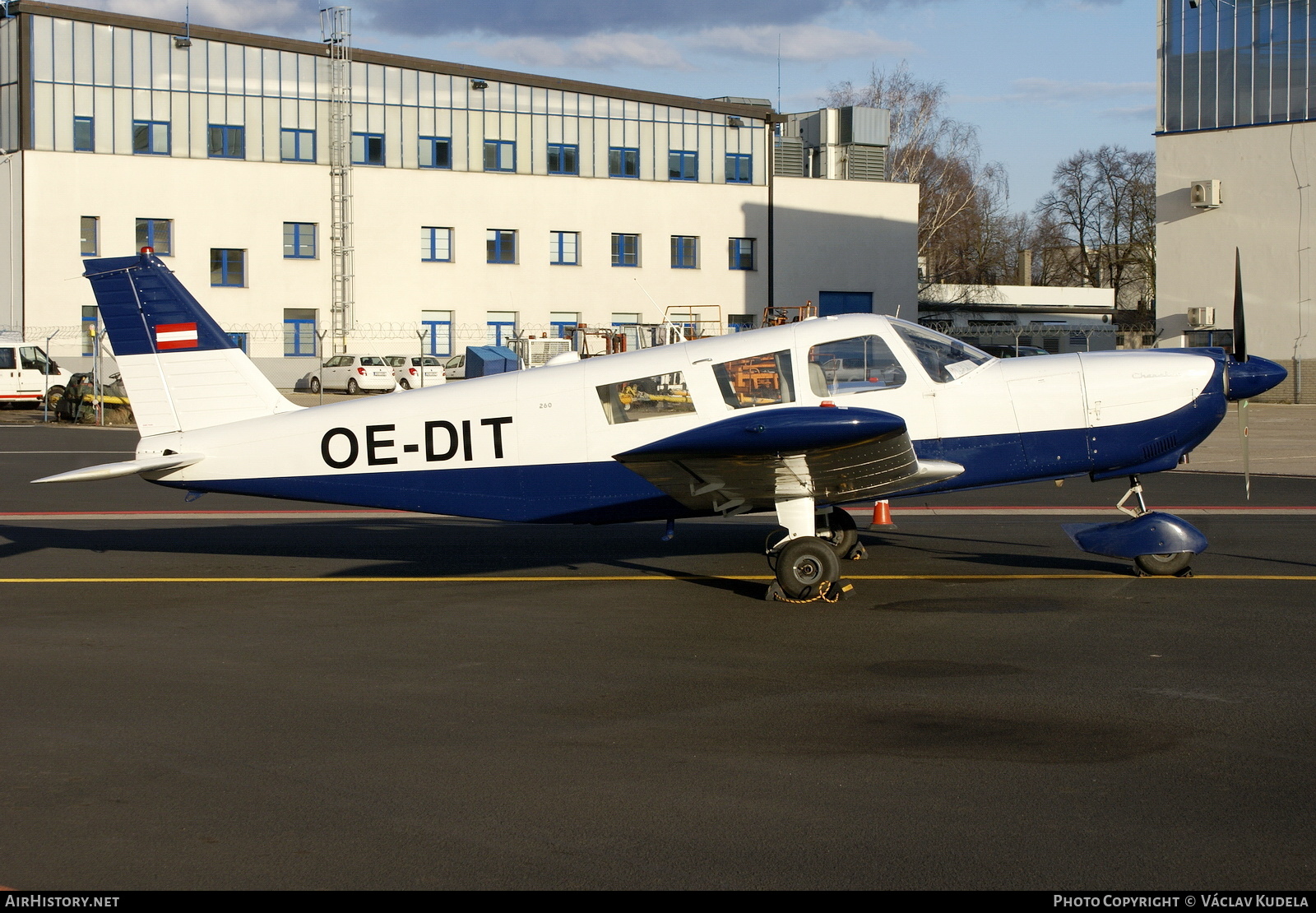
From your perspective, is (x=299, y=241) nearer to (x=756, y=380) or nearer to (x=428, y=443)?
(x=428, y=443)

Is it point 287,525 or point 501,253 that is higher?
point 501,253

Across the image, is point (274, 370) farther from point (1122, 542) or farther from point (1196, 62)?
point (1122, 542)

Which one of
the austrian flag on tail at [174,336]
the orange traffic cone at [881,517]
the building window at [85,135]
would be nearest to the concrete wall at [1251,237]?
the orange traffic cone at [881,517]

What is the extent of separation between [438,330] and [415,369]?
895 centimetres

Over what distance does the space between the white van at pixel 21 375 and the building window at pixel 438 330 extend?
1684cm

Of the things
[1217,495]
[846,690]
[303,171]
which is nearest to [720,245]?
[303,171]

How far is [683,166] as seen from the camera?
5731cm

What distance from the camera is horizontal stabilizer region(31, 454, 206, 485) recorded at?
9.41m

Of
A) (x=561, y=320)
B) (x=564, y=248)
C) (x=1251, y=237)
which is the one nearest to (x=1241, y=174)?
(x=1251, y=237)

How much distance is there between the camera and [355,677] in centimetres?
743

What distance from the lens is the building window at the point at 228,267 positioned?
4944 centimetres

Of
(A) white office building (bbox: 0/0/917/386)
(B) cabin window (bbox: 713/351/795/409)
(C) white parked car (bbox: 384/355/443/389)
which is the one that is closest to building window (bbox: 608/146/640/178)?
(A) white office building (bbox: 0/0/917/386)

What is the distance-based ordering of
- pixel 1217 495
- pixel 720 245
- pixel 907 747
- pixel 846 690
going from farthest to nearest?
1. pixel 720 245
2. pixel 1217 495
3. pixel 846 690
4. pixel 907 747
